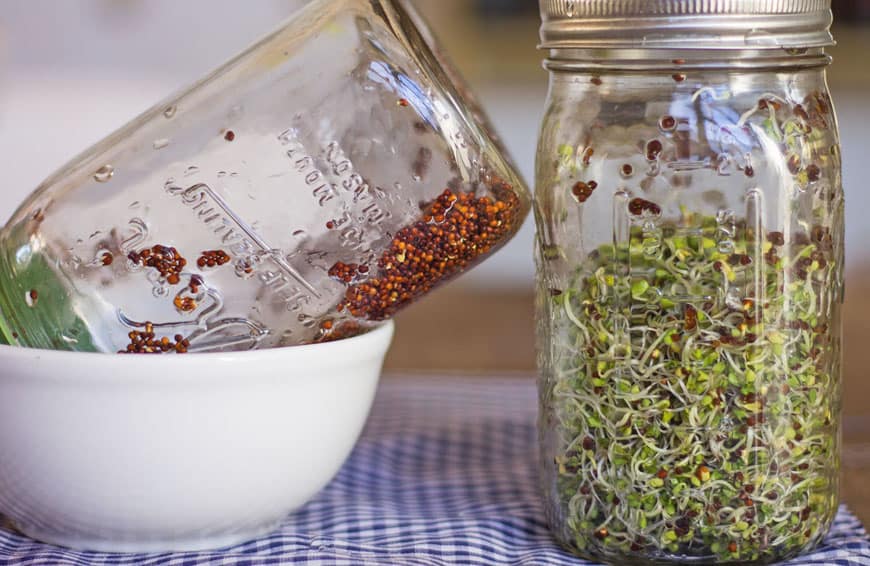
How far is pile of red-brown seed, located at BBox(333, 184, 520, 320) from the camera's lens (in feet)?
2.05

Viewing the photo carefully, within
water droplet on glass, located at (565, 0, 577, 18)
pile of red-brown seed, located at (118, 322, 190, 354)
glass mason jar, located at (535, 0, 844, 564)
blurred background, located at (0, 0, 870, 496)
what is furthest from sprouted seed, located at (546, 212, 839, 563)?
blurred background, located at (0, 0, 870, 496)

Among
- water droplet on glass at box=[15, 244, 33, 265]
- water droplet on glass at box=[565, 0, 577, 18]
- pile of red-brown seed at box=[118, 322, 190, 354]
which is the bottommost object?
pile of red-brown seed at box=[118, 322, 190, 354]

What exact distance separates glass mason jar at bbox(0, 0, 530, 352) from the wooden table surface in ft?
1.10

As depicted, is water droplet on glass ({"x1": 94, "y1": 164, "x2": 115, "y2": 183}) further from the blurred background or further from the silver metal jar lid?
the blurred background

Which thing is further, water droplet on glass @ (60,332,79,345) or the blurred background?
the blurred background

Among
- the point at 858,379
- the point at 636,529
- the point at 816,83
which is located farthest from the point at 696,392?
the point at 858,379

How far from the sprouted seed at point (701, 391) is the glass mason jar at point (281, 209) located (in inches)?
3.8

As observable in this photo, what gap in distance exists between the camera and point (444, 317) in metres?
1.51

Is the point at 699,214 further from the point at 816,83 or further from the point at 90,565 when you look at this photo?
the point at 90,565

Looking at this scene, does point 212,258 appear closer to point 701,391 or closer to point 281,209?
point 281,209

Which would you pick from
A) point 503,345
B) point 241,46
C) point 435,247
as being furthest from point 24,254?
point 241,46

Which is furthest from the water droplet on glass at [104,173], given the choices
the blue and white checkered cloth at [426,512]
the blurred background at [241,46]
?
the blurred background at [241,46]

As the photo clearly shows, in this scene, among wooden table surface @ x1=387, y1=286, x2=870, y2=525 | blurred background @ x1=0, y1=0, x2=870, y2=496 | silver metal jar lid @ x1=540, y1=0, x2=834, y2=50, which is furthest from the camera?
blurred background @ x1=0, y1=0, x2=870, y2=496

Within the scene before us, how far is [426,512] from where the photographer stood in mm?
696
